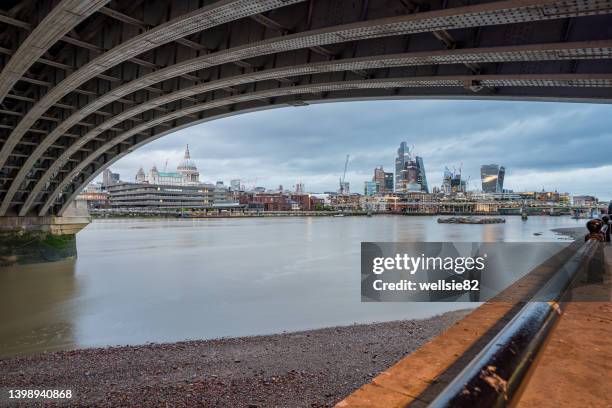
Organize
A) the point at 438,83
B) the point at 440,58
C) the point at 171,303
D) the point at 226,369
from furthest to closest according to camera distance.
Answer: the point at 171,303 → the point at 438,83 → the point at 440,58 → the point at 226,369

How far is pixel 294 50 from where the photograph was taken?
51.0ft

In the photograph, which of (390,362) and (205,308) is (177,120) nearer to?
(205,308)

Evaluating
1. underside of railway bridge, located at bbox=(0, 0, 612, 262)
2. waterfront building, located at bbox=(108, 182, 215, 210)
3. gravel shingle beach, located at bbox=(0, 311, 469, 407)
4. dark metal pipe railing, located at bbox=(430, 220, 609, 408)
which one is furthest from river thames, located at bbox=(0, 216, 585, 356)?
waterfront building, located at bbox=(108, 182, 215, 210)

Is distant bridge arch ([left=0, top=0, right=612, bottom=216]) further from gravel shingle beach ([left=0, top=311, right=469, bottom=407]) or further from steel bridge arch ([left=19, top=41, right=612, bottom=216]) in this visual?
gravel shingle beach ([left=0, top=311, right=469, bottom=407])

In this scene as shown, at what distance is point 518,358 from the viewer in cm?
138

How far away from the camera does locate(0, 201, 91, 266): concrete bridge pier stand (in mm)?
28844

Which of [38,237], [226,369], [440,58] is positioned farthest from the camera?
[38,237]

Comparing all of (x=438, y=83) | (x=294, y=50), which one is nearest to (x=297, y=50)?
(x=294, y=50)

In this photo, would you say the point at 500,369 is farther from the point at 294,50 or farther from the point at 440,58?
Answer: the point at 294,50

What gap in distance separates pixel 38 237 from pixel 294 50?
27882 millimetres

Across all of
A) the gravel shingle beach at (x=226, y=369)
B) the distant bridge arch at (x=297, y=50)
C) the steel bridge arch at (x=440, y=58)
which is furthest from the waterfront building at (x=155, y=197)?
the gravel shingle beach at (x=226, y=369)

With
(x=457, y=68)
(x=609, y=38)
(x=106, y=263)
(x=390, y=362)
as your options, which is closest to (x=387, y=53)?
(x=457, y=68)

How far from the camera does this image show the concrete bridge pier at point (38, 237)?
28.8 metres

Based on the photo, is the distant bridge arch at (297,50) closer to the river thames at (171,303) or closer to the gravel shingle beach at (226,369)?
the gravel shingle beach at (226,369)
